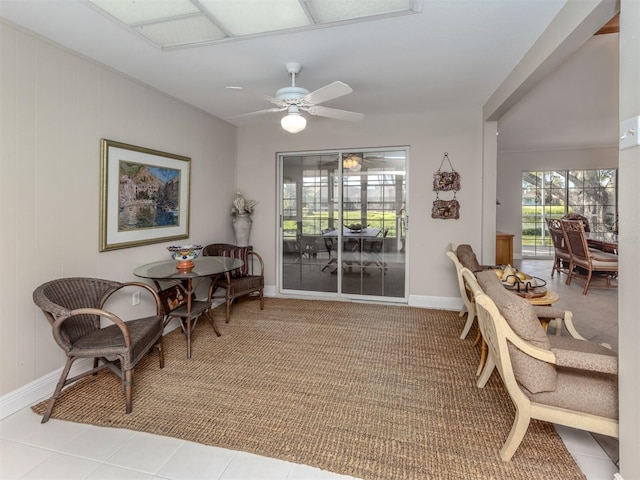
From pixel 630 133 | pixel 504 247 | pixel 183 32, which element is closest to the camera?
pixel 630 133

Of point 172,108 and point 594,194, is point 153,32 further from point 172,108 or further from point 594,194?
point 594,194

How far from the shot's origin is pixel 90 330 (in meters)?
2.54

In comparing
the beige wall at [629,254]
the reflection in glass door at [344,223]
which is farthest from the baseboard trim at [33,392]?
the beige wall at [629,254]

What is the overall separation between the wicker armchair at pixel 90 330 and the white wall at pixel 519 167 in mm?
8221

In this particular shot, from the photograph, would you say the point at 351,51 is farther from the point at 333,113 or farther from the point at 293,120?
the point at 293,120

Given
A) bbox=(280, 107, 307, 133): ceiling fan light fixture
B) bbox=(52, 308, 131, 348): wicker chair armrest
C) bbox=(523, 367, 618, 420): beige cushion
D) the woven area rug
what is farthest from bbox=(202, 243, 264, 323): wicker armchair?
bbox=(523, 367, 618, 420): beige cushion

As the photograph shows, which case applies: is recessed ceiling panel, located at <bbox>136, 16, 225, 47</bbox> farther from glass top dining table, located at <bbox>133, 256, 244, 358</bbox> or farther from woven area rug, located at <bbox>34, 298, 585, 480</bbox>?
woven area rug, located at <bbox>34, 298, 585, 480</bbox>

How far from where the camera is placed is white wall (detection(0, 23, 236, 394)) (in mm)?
2205

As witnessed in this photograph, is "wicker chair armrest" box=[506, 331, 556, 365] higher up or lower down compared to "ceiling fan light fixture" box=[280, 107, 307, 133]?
lower down

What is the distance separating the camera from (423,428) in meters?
2.02

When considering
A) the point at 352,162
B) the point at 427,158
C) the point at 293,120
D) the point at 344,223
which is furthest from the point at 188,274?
the point at 427,158

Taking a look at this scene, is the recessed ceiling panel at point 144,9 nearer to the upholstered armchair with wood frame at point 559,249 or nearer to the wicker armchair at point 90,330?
the wicker armchair at point 90,330

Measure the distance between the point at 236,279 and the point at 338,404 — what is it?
86.5 inches

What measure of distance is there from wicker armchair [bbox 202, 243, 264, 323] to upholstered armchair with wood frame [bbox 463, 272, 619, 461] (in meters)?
2.80
